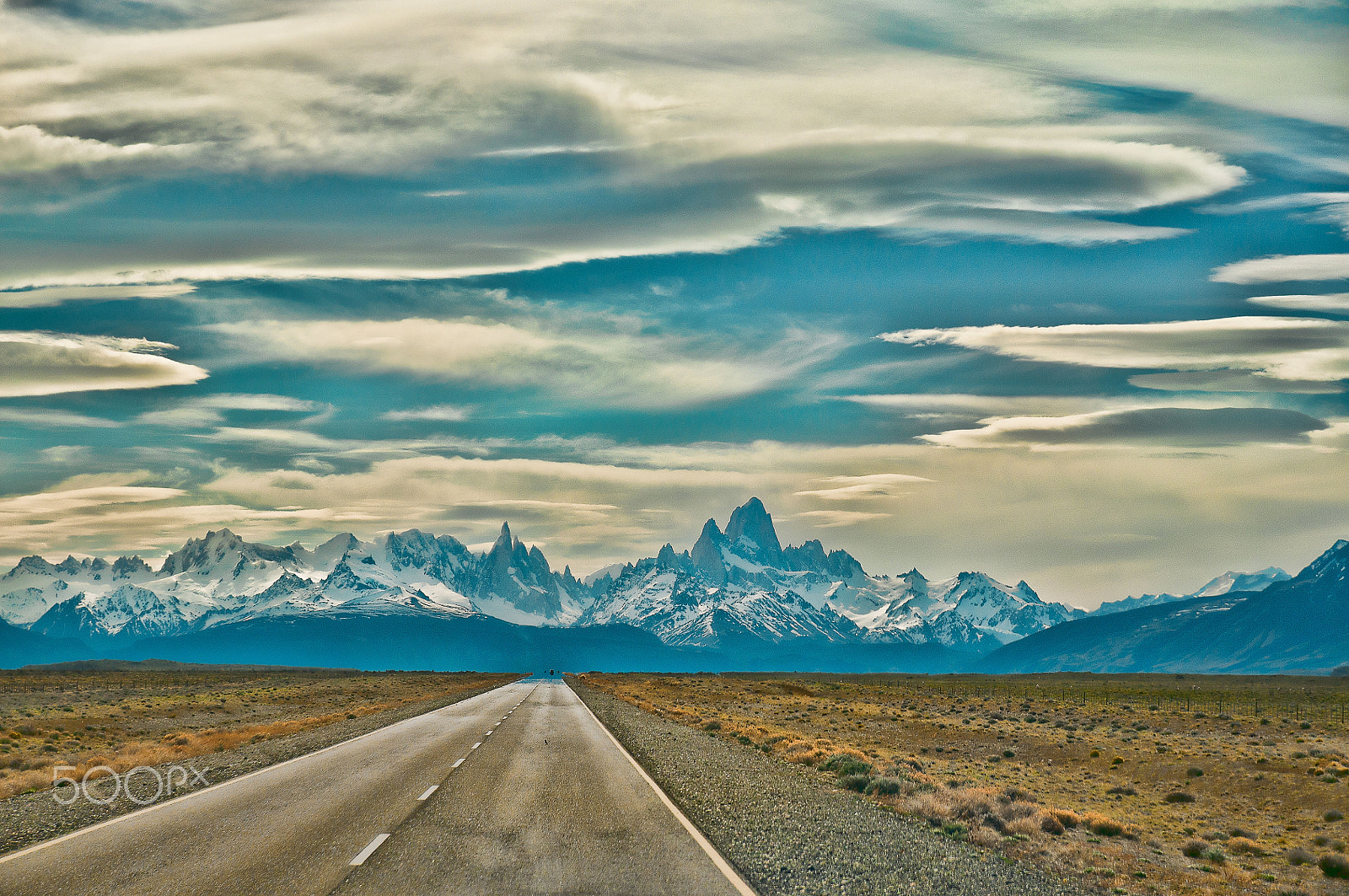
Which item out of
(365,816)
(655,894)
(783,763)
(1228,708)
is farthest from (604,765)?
(1228,708)

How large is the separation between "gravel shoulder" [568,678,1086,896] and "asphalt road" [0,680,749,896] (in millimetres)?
716

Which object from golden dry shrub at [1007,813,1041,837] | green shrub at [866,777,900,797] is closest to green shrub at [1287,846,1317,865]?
golden dry shrub at [1007,813,1041,837]

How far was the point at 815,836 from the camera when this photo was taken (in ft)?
49.0

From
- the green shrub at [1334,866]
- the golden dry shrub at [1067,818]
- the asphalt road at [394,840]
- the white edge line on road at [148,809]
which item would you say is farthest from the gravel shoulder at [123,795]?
the green shrub at [1334,866]

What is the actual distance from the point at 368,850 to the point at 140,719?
5310 centimetres

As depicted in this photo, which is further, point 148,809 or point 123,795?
point 123,795

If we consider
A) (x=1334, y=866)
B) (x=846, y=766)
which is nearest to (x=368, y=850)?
(x=846, y=766)

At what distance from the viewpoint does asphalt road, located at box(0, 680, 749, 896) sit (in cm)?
1091

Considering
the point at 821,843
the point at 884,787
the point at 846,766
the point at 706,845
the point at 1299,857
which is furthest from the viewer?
the point at 846,766

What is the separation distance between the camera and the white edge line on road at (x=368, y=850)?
11922 millimetres

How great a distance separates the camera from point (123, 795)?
18828mm

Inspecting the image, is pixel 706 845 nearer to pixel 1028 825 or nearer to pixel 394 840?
pixel 394 840

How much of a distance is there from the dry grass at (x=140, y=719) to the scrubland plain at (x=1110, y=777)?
1894 centimetres

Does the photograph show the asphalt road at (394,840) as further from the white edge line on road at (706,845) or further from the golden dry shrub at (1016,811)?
the golden dry shrub at (1016,811)
